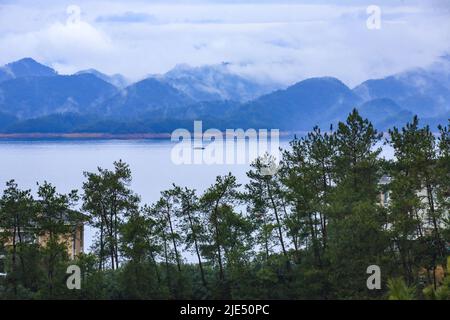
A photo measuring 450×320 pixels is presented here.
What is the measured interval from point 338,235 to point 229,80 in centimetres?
1882

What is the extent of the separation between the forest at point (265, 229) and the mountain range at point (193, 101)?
1212cm

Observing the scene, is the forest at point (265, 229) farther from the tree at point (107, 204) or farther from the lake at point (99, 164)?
the lake at point (99, 164)

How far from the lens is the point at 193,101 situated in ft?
99.3

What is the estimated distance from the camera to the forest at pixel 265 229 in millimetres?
7910

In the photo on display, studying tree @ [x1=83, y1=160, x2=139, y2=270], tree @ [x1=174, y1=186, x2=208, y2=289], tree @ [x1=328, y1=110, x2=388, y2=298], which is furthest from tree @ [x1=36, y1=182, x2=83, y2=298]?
tree @ [x1=328, y1=110, x2=388, y2=298]

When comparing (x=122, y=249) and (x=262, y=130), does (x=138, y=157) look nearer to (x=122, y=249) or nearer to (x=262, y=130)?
(x=262, y=130)

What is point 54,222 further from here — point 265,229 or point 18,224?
point 265,229

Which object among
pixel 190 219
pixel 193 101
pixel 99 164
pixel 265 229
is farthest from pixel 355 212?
pixel 193 101

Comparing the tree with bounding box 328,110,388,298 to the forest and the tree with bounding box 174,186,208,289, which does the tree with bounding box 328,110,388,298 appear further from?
the tree with bounding box 174,186,208,289

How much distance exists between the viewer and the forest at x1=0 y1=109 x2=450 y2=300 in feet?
26.0

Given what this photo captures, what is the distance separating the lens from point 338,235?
8164mm

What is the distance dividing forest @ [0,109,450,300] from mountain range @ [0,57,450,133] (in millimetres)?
12116

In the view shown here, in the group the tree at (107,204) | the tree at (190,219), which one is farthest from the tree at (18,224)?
the tree at (190,219)
